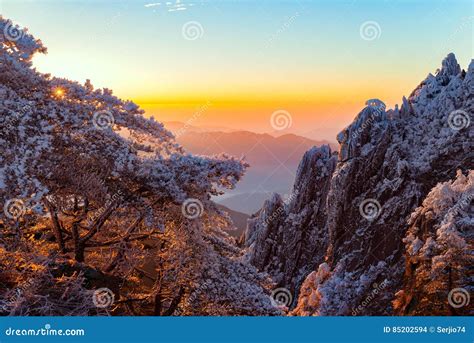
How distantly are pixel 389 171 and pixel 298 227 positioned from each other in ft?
A: 43.9

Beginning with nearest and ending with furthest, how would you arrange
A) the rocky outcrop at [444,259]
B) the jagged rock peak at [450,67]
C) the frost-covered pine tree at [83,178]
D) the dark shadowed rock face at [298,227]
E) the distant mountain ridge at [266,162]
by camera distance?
the frost-covered pine tree at [83,178], the rocky outcrop at [444,259], the jagged rock peak at [450,67], the dark shadowed rock face at [298,227], the distant mountain ridge at [266,162]

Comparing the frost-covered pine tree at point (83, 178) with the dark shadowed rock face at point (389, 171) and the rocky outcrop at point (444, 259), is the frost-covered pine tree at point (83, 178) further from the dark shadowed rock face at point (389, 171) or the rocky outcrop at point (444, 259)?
the dark shadowed rock face at point (389, 171)

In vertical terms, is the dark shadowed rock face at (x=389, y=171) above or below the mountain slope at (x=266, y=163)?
below

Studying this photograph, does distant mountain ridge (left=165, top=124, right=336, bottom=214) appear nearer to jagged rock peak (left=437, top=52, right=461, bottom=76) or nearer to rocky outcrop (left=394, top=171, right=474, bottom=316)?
jagged rock peak (left=437, top=52, right=461, bottom=76)

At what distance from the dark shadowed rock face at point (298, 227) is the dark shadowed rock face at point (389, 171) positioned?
8324 millimetres

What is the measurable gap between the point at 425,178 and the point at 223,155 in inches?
820

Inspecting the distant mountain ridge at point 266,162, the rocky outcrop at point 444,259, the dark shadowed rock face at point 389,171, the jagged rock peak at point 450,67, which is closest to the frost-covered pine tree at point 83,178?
the rocky outcrop at point 444,259

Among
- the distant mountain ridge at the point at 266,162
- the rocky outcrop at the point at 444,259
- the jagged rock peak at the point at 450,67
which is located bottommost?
the rocky outcrop at the point at 444,259

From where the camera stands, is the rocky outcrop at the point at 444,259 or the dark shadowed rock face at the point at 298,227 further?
the dark shadowed rock face at the point at 298,227

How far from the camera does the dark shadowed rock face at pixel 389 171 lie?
2638 centimetres

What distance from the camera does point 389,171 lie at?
30609 mm

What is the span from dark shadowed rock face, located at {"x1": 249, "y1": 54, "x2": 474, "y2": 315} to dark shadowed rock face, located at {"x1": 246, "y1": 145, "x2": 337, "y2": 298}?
8.32 m

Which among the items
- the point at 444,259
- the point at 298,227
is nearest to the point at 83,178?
the point at 444,259

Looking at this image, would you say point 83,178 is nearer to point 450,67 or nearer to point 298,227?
point 450,67
